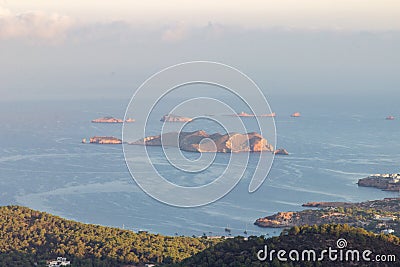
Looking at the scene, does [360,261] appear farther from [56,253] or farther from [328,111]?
[328,111]

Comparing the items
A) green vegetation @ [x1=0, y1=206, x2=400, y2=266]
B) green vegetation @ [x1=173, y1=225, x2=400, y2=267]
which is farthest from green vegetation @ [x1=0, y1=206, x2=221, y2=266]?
green vegetation @ [x1=173, y1=225, x2=400, y2=267]

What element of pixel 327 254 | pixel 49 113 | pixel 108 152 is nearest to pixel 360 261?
pixel 327 254

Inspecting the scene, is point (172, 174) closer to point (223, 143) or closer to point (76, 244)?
point (223, 143)

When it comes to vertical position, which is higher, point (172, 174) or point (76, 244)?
point (172, 174)

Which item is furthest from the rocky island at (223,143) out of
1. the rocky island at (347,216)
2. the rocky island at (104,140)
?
the rocky island at (347,216)

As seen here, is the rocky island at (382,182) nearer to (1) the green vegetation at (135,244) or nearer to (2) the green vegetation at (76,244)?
(1) the green vegetation at (135,244)

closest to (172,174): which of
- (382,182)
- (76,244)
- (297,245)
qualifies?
(382,182)
